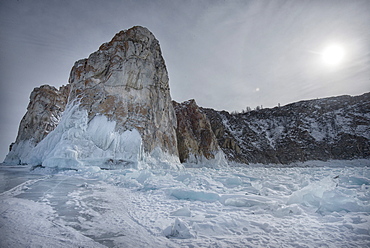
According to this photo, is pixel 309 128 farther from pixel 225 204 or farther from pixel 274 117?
pixel 225 204

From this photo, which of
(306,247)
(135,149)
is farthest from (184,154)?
(306,247)

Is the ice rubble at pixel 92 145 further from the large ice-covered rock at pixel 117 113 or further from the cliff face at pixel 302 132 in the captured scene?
the cliff face at pixel 302 132

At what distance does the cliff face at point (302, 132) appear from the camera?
44375mm

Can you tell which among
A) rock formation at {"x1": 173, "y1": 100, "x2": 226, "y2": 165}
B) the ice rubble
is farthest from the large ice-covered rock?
rock formation at {"x1": 173, "y1": 100, "x2": 226, "y2": 165}

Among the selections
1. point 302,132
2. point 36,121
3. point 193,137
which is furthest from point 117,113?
point 302,132

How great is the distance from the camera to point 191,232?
2348 millimetres

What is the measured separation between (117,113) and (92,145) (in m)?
4.30

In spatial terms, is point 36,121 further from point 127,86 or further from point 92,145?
point 92,145

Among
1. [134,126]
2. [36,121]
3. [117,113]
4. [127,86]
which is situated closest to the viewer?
[117,113]

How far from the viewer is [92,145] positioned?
15.9 meters

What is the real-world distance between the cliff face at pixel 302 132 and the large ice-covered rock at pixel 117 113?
94.4 ft

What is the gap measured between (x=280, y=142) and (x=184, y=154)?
35480mm

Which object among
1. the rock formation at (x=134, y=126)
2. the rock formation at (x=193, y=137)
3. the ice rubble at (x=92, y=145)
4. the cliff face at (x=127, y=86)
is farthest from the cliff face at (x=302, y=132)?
the ice rubble at (x=92, y=145)

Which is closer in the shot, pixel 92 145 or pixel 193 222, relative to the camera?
pixel 193 222
